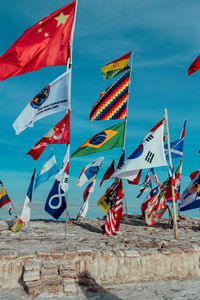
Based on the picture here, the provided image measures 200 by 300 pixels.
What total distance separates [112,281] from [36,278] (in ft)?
8.92

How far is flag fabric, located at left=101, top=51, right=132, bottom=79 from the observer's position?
50.9 feet

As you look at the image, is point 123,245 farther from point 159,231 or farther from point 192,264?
point 159,231

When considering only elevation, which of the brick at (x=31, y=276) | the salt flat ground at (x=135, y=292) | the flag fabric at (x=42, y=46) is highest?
the flag fabric at (x=42, y=46)

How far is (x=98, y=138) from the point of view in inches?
560

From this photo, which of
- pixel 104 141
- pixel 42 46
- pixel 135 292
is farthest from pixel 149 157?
pixel 42 46

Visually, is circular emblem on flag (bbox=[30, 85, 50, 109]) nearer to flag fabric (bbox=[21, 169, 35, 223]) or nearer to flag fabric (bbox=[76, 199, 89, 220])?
flag fabric (bbox=[21, 169, 35, 223])

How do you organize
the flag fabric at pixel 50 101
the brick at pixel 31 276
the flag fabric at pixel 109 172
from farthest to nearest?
the flag fabric at pixel 109 172
the flag fabric at pixel 50 101
the brick at pixel 31 276

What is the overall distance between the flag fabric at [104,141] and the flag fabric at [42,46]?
3.83 meters

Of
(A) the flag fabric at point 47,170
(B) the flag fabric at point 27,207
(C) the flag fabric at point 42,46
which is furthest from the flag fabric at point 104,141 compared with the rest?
(C) the flag fabric at point 42,46

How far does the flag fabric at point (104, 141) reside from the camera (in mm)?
13930

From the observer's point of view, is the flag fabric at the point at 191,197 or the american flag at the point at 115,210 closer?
the american flag at the point at 115,210

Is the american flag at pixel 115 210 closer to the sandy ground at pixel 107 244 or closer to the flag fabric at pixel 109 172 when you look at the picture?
the sandy ground at pixel 107 244

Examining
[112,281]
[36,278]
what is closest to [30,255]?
[36,278]

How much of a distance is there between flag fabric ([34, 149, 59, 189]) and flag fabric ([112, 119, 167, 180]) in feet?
11.5
